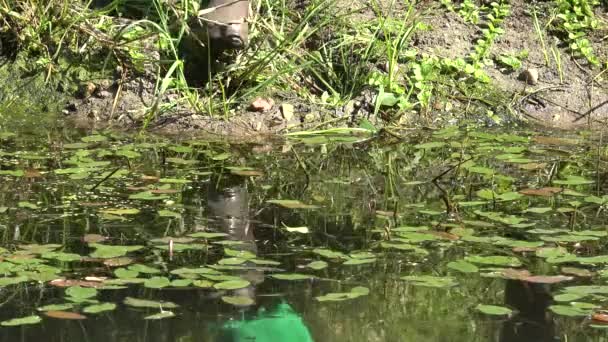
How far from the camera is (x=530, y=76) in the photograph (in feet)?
18.5

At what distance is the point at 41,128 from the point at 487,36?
2.14m

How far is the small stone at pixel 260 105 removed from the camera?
5.25m

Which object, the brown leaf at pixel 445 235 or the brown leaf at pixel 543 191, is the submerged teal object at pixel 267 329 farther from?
the brown leaf at pixel 543 191

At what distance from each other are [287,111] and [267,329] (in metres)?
2.36

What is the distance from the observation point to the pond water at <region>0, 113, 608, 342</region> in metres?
3.04

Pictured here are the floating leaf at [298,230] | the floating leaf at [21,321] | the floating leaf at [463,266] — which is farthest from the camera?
the floating leaf at [298,230]

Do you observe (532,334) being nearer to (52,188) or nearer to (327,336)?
(327,336)

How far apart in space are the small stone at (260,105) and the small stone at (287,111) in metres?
0.06

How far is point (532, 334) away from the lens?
118 inches

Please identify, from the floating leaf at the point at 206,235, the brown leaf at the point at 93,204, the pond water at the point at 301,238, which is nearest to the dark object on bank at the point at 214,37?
the pond water at the point at 301,238

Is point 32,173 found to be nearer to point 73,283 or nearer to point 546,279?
point 73,283

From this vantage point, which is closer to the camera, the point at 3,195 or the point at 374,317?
the point at 374,317

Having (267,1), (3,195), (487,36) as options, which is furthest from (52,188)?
(487,36)

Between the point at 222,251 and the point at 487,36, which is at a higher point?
the point at 487,36
